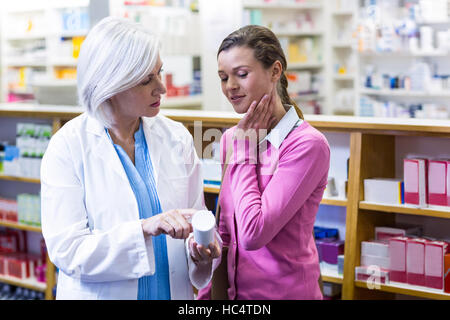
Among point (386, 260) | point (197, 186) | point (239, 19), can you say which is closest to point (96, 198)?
point (197, 186)

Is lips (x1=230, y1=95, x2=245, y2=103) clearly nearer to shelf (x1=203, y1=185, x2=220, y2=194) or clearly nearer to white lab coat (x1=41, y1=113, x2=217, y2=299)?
white lab coat (x1=41, y1=113, x2=217, y2=299)

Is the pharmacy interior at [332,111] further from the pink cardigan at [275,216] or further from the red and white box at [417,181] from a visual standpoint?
the pink cardigan at [275,216]

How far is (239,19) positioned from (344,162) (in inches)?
138

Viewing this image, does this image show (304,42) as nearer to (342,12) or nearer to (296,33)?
(296,33)

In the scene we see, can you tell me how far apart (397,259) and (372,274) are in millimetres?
138

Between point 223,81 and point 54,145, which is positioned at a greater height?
point 223,81

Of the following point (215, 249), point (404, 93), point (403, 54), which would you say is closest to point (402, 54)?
point (403, 54)

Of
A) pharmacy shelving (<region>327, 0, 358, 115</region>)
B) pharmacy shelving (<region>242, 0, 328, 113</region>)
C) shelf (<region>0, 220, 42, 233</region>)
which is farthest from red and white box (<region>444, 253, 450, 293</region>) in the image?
pharmacy shelving (<region>327, 0, 358, 115</region>)

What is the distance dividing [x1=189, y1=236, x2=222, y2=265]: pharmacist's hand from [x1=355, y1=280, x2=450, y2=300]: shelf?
138 centimetres

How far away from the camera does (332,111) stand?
8500mm

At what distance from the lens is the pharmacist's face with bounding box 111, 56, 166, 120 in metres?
1.79

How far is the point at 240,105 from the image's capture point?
1816mm

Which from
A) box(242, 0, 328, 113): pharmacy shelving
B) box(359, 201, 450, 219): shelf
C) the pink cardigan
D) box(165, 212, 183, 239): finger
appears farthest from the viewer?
box(242, 0, 328, 113): pharmacy shelving

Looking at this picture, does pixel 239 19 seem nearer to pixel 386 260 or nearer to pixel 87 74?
pixel 386 260
